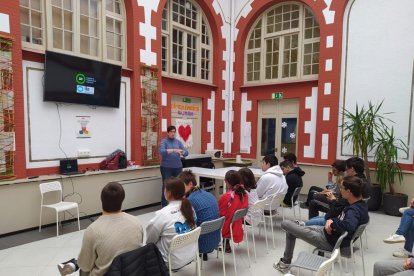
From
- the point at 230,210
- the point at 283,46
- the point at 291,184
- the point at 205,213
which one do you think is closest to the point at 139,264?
the point at 205,213

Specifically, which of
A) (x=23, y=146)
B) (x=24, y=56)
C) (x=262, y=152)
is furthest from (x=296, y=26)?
(x=23, y=146)

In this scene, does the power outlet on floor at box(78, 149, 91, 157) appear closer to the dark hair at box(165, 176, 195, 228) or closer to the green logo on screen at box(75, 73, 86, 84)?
the green logo on screen at box(75, 73, 86, 84)

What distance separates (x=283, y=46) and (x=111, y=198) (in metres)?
5.70

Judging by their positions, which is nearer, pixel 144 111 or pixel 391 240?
pixel 391 240

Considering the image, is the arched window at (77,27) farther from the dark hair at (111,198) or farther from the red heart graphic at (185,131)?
the dark hair at (111,198)

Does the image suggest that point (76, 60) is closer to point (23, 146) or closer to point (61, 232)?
point (23, 146)

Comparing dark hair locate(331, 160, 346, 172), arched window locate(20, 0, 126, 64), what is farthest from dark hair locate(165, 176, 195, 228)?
arched window locate(20, 0, 126, 64)

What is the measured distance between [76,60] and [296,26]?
4562 millimetres

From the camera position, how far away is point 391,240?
307cm

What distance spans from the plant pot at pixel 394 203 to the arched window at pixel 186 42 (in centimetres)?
434

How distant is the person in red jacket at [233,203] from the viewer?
8.84 ft

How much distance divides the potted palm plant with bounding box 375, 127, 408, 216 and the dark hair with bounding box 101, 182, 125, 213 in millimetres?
4655

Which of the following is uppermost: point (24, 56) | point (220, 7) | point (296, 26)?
point (220, 7)

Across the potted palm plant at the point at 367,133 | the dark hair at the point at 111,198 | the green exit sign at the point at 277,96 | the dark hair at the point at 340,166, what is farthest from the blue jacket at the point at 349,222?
the green exit sign at the point at 277,96
